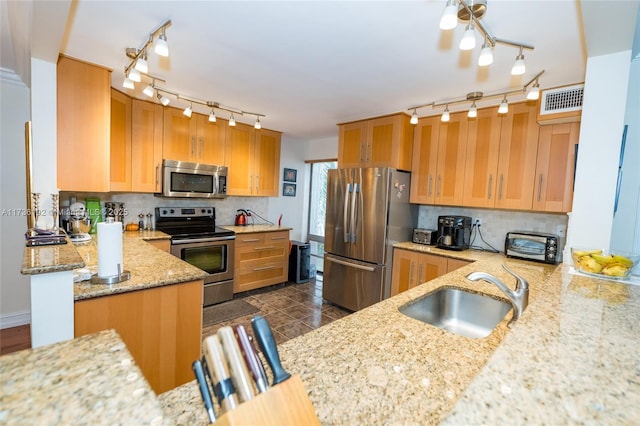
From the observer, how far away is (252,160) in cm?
417

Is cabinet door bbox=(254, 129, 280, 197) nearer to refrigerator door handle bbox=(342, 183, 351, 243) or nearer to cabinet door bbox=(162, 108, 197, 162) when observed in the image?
cabinet door bbox=(162, 108, 197, 162)

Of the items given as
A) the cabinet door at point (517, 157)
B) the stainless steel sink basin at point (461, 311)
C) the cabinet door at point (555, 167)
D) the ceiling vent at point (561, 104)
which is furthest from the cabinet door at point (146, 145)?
the cabinet door at point (555, 167)

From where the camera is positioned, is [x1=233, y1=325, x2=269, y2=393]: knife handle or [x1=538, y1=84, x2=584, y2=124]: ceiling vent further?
[x1=538, y1=84, x2=584, y2=124]: ceiling vent

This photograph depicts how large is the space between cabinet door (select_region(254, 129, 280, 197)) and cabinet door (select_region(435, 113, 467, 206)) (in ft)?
7.70

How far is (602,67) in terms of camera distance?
5.14 feet

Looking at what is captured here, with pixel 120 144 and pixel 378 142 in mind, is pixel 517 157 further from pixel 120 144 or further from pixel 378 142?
pixel 120 144

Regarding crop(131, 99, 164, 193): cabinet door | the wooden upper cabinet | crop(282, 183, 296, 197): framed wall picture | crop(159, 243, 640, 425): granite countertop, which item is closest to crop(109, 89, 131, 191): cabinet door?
crop(131, 99, 164, 193): cabinet door

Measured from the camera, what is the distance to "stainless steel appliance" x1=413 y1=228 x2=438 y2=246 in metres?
3.24

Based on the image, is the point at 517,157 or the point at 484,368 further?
the point at 517,157

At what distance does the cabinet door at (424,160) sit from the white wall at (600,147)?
1606mm

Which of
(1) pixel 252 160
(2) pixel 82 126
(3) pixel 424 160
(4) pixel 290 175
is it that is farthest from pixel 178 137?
(3) pixel 424 160

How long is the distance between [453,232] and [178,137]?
10.7 ft

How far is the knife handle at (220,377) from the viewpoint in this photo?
417 mm

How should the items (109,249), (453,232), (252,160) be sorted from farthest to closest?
(252,160), (453,232), (109,249)
